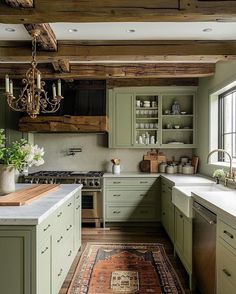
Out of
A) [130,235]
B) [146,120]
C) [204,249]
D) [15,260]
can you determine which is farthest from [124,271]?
[146,120]

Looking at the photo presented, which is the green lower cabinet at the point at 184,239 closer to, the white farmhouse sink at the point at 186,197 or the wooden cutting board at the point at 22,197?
the white farmhouse sink at the point at 186,197

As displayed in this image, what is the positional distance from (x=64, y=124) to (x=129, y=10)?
3.08 meters

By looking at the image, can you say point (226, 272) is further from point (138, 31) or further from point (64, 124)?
Answer: point (64, 124)

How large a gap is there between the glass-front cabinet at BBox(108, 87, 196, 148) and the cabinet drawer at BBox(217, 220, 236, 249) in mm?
3516

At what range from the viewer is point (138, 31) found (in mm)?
3383

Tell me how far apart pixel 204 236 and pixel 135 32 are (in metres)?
2.31

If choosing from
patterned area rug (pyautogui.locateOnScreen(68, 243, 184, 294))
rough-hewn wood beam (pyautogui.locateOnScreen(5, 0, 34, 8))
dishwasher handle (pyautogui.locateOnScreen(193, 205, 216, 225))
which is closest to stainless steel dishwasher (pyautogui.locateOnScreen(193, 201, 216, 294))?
dishwasher handle (pyautogui.locateOnScreen(193, 205, 216, 225))

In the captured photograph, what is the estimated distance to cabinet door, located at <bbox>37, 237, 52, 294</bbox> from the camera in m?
2.02

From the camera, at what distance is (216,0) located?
2523 mm

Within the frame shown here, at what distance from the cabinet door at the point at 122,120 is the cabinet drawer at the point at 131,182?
70cm

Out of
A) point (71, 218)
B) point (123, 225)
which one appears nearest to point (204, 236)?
point (71, 218)

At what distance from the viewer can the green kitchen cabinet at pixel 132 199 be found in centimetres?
524

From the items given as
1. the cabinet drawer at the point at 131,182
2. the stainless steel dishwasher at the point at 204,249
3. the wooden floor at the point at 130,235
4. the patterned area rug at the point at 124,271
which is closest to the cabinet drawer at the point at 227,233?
the stainless steel dishwasher at the point at 204,249

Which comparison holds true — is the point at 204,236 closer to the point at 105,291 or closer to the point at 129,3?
the point at 105,291
